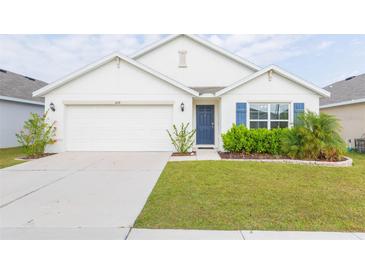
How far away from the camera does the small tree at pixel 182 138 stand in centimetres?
1062

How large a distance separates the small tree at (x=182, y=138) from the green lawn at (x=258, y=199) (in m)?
3.35

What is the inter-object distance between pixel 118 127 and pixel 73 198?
7.00 meters

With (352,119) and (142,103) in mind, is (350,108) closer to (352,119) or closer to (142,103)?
(352,119)

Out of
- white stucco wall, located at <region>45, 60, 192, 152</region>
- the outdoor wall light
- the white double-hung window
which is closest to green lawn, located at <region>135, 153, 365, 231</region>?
the white double-hung window

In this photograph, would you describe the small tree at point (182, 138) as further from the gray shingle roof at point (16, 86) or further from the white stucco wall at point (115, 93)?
the gray shingle roof at point (16, 86)

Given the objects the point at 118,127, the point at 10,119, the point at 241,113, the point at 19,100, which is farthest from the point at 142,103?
the point at 10,119

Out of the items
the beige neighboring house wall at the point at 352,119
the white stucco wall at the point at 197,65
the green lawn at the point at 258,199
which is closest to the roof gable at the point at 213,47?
the white stucco wall at the point at 197,65

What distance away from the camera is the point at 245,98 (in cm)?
1107

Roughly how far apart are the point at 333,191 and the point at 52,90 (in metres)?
12.2

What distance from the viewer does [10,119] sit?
1412 centimetres

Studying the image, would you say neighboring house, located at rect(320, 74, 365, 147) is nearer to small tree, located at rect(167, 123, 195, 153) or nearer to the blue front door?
the blue front door

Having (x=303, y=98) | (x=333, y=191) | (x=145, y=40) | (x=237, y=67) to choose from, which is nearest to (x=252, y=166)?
(x=333, y=191)
